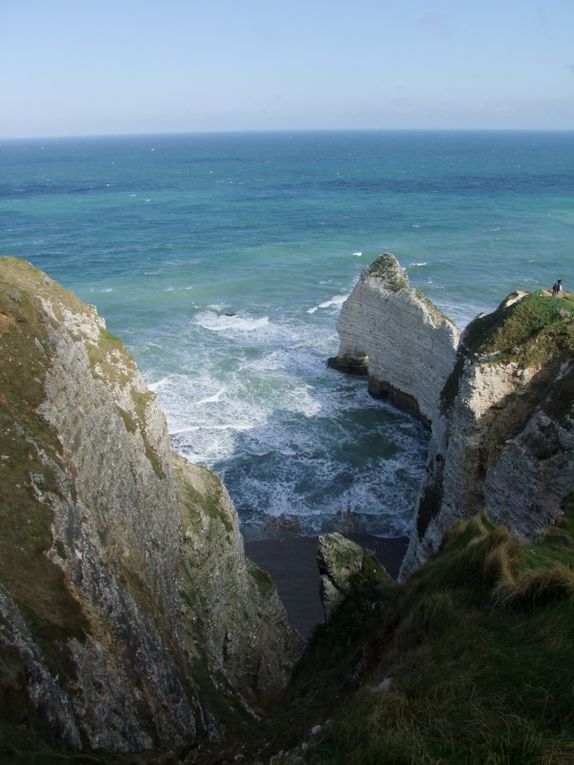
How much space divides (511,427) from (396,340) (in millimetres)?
17846

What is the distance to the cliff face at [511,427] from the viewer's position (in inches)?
689

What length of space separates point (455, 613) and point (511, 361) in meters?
10.8

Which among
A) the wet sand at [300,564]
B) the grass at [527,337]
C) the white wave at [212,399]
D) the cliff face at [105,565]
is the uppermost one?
the grass at [527,337]

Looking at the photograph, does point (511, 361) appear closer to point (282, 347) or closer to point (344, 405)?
point (344, 405)

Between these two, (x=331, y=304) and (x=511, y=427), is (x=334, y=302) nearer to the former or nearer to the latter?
(x=331, y=304)

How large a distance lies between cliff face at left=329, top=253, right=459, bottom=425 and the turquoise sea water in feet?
4.41

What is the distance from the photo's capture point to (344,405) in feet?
125

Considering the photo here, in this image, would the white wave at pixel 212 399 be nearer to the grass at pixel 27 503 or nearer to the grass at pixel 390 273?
the grass at pixel 390 273

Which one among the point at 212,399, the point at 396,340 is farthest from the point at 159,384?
the point at 396,340

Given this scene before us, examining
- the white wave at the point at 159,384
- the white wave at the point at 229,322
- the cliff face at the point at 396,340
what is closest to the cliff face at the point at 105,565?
the cliff face at the point at 396,340

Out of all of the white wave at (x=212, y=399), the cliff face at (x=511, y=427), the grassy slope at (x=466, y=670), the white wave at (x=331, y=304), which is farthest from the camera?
the white wave at (x=331, y=304)

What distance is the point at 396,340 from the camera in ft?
120

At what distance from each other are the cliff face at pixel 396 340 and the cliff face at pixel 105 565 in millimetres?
17104

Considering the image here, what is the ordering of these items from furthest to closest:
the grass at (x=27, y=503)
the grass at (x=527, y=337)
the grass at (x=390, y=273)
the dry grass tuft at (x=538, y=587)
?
the grass at (x=390, y=273) → the grass at (x=527, y=337) → the dry grass tuft at (x=538, y=587) → the grass at (x=27, y=503)
